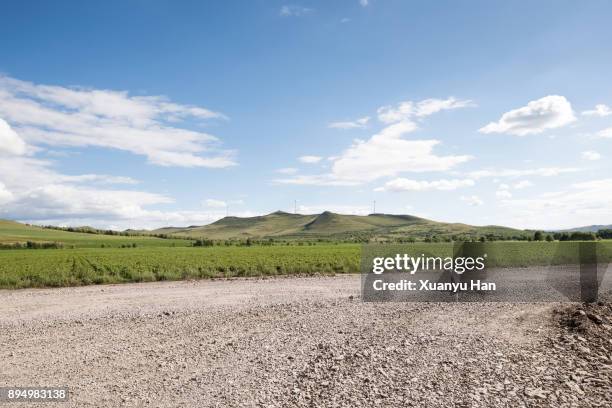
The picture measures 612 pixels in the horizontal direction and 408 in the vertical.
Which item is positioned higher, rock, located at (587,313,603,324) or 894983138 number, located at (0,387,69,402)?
rock, located at (587,313,603,324)

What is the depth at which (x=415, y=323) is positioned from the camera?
1281 cm

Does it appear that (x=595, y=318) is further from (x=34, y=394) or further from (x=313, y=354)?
(x=34, y=394)

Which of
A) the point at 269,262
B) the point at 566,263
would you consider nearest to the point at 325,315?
the point at 269,262

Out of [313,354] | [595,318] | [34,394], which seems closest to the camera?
[34,394]

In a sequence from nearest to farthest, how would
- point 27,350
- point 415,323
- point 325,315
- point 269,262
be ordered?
1. point 27,350
2. point 415,323
3. point 325,315
4. point 269,262

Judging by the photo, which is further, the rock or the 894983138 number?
the rock

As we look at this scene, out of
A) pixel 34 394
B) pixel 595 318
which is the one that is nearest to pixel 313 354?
pixel 34 394

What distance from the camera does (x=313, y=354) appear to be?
9.96m

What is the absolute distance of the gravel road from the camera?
784cm

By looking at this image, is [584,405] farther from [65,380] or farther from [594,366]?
[65,380]

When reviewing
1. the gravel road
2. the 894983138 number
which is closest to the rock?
the gravel road

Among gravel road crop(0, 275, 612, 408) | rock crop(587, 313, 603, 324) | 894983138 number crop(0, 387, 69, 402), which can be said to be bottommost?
894983138 number crop(0, 387, 69, 402)

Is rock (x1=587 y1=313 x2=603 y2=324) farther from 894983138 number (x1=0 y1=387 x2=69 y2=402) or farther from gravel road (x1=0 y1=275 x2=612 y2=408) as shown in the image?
894983138 number (x1=0 y1=387 x2=69 y2=402)

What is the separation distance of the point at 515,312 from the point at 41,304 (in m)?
17.3
